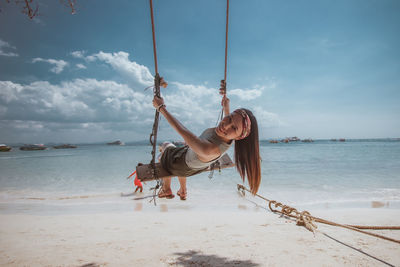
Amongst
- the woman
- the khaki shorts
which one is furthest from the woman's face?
the khaki shorts

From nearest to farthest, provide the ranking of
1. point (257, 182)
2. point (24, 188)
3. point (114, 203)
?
1. point (257, 182)
2. point (114, 203)
3. point (24, 188)

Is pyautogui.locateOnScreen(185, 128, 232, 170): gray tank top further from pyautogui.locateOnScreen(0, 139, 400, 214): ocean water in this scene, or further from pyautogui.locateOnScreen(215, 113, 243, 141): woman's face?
pyautogui.locateOnScreen(0, 139, 400, 214): ocean water

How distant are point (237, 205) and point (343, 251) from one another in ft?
9.41

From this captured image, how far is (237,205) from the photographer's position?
17.1 ft

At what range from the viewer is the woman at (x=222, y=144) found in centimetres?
157

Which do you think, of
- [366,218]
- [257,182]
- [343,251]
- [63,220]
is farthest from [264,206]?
[63,220]

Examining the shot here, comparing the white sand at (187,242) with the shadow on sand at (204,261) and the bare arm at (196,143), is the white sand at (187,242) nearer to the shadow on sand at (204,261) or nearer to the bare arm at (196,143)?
the shadow on sand at (204,261)

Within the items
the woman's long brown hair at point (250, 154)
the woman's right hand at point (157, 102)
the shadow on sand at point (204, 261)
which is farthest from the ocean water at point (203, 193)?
the woman's right hand at point (157, 102)

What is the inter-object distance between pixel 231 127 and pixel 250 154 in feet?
1.14

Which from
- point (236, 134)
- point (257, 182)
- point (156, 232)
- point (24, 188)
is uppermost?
point (236, 134)

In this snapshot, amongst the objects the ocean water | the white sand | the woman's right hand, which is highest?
the woman's right hand

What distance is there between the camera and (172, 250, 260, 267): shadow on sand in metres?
2.31

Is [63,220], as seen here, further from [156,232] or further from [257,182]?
[257,182]

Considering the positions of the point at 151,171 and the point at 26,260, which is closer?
the point at 151,171
